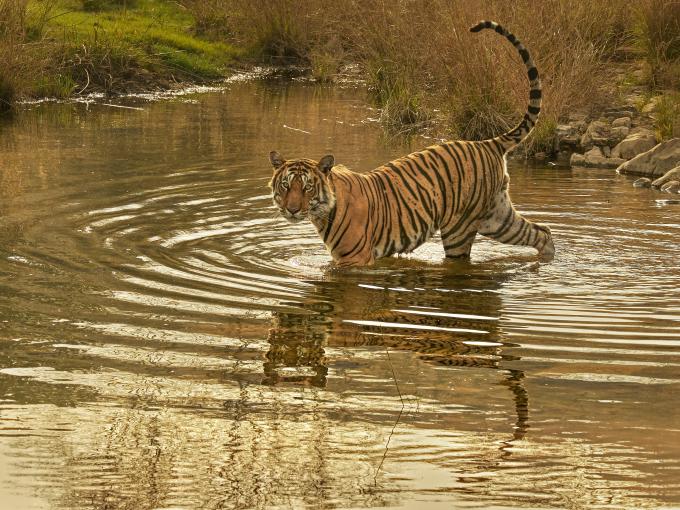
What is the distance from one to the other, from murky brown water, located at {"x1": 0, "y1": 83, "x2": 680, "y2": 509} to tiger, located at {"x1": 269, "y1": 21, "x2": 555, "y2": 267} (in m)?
0.22

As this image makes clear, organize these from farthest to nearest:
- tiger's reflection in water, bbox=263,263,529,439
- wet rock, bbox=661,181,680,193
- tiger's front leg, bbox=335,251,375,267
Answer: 1. wet rock, bbox=661,181,680,193
2. tiger's front leg, bbox=335,251,375,267
3. tiger's reflection in water, bbox=263,263,529,439

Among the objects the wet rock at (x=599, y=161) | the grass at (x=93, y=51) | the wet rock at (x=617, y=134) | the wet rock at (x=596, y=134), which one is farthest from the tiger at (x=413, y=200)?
the grass at (x=93, y=51)

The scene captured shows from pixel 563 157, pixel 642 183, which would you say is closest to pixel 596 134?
pixel 563 157

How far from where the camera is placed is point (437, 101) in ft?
51.7

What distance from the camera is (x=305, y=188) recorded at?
8.02m

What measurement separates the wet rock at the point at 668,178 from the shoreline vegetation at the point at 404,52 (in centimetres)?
160

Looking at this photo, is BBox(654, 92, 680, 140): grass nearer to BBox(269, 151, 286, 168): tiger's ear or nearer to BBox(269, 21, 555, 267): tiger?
BBox(269, 21, 555, 267): tiger

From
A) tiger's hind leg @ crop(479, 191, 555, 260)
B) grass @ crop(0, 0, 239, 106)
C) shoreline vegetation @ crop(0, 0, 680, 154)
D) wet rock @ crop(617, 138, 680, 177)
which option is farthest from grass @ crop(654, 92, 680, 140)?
grass @ crop(0, 0, 239, 106)

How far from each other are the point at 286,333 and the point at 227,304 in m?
0.70

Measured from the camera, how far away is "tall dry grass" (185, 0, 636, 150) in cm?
1441

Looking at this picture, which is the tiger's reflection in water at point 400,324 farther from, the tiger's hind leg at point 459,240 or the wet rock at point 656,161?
the wet rock at point 656,161

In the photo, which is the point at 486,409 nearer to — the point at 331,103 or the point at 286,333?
the point at 286,333

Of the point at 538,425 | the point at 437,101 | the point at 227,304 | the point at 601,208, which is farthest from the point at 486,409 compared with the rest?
the point at 437,101

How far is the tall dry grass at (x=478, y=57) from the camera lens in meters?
14.4
